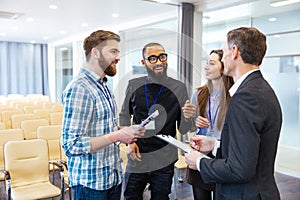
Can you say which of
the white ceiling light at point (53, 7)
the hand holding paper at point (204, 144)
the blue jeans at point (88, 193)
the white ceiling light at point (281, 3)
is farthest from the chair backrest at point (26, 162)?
the white ceiling light at point (281, 3)

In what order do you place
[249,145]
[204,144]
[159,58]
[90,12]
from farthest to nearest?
[90,12]
[159,58]
[204,144]
[249,145]

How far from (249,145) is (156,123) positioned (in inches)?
31.1

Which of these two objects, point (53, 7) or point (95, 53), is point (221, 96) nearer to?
point (95, 53)

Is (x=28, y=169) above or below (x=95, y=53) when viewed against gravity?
below

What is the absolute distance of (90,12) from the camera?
20.5 ft

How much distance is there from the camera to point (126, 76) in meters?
1.69

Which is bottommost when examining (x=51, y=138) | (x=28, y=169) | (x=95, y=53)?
(x=28, y=169)

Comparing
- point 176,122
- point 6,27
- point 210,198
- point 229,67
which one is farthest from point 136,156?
point 6,27

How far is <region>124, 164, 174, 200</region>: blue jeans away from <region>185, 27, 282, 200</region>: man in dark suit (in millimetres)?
733

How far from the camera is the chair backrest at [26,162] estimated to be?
102 inches

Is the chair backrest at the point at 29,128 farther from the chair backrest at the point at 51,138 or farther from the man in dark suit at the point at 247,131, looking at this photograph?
the man in dark suit at the point at 247,131

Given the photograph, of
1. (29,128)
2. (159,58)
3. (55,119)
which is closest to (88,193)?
(159,58)

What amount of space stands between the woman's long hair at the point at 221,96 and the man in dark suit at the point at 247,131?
66cm

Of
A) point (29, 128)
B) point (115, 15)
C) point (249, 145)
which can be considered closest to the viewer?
point (249, 145)
